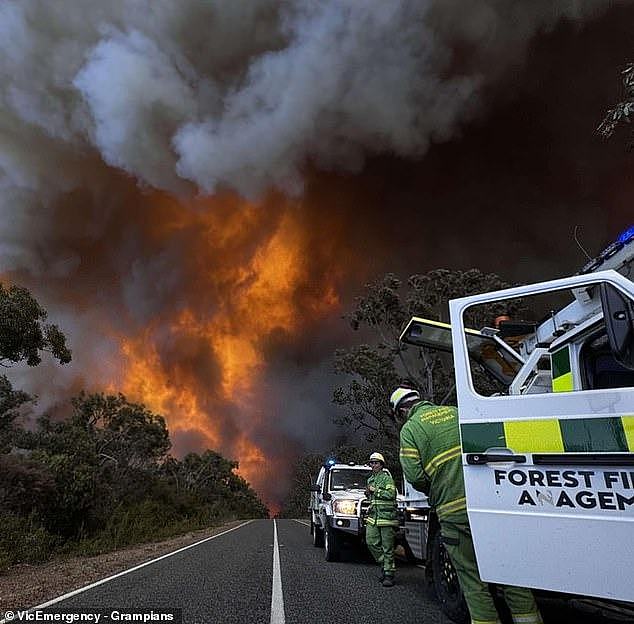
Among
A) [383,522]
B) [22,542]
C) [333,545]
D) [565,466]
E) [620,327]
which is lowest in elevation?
[333,545]

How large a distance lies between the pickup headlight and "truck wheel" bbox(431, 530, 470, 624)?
4251 mm

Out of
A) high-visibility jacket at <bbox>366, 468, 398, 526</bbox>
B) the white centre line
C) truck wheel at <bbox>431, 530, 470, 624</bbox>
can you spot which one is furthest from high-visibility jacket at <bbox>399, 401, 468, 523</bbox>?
high-visibility jacket at <bbox>366, 468, 398, 526</bbox>

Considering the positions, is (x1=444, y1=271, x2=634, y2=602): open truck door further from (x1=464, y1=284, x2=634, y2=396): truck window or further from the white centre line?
the white centre line

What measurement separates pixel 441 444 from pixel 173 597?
395cm

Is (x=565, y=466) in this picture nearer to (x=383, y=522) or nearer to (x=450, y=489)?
(x=450, y=489)

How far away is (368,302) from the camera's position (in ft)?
80.9

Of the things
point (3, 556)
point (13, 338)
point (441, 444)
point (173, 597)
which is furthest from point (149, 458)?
point (441, 444)

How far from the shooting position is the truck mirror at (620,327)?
3.03m

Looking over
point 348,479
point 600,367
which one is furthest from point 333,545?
point 600,367

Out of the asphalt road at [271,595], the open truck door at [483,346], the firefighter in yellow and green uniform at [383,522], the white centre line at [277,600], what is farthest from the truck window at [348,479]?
the open truck door at [483,346]

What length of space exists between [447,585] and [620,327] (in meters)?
3.11

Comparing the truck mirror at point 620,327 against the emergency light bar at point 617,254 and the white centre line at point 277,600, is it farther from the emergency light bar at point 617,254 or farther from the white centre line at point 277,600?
the white centre line at point 277,600

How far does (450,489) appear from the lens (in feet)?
12.7

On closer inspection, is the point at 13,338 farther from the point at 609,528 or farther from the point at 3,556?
the point at 609,528
